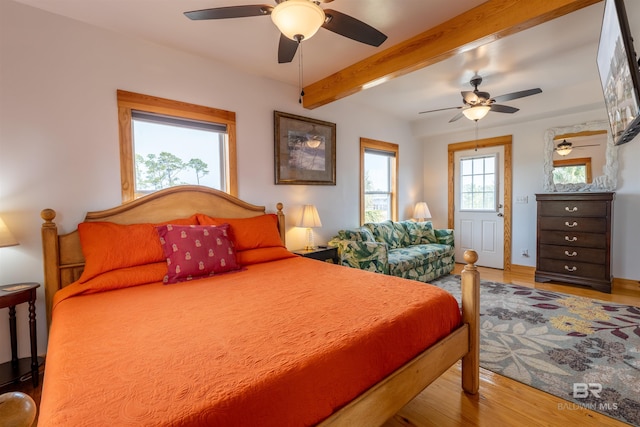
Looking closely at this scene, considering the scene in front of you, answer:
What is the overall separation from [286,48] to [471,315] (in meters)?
2.14

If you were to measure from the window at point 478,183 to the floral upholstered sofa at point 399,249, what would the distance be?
38.7 inches

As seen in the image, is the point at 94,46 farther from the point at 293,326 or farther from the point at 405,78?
the point at 405,78

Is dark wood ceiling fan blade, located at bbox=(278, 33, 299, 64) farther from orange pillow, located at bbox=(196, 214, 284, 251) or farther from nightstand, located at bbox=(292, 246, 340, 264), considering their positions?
nightstand, located at bbox=(292, 246, 340, 264)

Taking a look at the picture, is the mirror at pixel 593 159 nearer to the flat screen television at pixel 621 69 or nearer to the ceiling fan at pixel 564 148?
the ceiling fan at pixel 564 148

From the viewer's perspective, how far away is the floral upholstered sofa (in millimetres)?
3602

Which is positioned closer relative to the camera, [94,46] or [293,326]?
[293,326]

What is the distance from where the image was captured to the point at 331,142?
418 centimetres

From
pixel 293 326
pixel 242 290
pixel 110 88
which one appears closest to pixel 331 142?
pixel 110 88

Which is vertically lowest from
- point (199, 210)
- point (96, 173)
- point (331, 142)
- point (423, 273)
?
point (423, 273)

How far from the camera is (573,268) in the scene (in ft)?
12.8

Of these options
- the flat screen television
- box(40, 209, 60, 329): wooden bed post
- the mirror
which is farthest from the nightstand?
the mirror

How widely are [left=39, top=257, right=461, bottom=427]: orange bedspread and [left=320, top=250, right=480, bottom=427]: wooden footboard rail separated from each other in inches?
1.6

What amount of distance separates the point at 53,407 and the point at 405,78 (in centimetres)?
390

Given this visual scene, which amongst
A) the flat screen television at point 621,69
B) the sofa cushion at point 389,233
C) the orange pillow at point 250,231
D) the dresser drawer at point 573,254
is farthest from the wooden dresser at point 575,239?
the orange pillow at point 250,231
